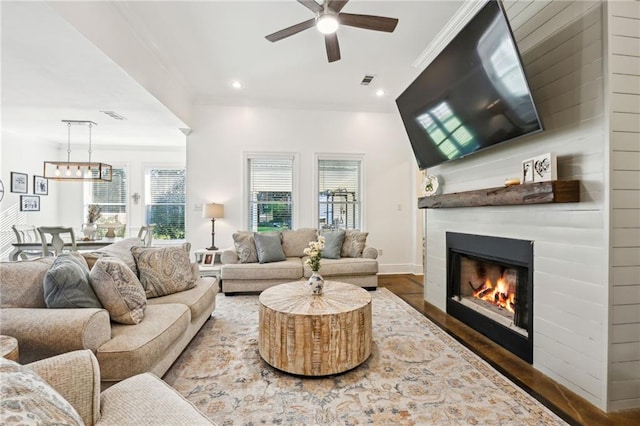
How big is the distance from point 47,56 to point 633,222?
4.60 metres

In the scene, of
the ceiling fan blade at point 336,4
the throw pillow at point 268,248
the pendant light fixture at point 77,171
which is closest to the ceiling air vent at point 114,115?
the pendant light fixture at point 77,171

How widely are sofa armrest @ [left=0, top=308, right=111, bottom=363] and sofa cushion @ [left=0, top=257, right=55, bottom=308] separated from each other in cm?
17

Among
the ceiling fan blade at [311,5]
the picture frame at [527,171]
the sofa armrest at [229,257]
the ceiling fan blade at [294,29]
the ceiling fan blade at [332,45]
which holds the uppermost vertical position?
the ceiling fan blade at [311,5]

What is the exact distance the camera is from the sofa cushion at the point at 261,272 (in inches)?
161

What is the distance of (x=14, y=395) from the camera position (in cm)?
74

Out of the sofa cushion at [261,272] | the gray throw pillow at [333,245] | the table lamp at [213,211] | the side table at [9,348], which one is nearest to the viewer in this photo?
the side table at [9,348]

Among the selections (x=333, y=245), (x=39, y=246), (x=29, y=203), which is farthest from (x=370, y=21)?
(x=29, y=203)

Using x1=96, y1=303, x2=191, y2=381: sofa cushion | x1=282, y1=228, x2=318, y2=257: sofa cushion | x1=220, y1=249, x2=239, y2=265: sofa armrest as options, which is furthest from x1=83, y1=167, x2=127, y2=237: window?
x1=96, y1=303, x2=191, y2=381: sofa cushion

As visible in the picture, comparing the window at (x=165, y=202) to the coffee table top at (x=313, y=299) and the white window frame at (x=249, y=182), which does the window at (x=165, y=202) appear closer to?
the white window frame at (x=249, y=182)

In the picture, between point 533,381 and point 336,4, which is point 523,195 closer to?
point 533,381

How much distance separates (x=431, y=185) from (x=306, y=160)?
2478 millimetres

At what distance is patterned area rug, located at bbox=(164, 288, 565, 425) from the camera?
170 cm

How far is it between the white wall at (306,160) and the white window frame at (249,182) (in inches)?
2.2

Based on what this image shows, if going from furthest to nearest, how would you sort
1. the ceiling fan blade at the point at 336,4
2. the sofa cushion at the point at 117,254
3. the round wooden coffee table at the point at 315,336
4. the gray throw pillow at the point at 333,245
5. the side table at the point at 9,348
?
the gray throw pillow at the point at 333,245, the sofa cushion at the point at 117,254, the ceiling fan blade at the point at 336,4, the round wooden coffee table at the point at 315,336, the side table at the point at 9,348
